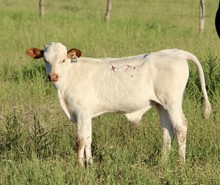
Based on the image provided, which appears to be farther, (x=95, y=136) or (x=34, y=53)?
(x=95, y=136)

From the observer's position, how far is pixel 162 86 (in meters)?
6.82

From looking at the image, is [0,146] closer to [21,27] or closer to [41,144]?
[41,144]

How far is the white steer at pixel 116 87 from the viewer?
6.75 meters

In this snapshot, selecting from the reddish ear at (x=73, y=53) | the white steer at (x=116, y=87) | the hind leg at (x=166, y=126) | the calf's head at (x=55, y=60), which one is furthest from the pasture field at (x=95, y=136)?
the reddish ear at (x=73, y=53)

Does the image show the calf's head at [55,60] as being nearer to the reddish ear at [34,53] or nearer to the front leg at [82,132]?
the reddish ear at [34,53]

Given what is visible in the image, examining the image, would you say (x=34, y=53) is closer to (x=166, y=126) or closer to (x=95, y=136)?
(x=95, y=136)

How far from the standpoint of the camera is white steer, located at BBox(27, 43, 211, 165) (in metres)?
6.75

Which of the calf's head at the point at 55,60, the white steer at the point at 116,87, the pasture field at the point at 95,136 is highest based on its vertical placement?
the calf's head at the point at 55,60

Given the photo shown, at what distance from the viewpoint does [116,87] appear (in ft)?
22.6

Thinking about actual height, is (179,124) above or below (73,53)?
below

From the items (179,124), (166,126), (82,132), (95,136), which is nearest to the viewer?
(82,132)

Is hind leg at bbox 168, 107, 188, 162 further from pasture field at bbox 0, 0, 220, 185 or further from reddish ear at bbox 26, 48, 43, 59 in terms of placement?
reddish ear at bbox 26, 48, 43, 59

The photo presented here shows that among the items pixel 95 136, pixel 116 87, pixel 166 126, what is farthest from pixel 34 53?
pixel 166 126

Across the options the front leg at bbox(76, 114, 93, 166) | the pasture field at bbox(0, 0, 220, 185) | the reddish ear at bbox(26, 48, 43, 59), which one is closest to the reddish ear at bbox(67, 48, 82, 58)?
the reddish ear at bbox(26, 48, 43, 59)
